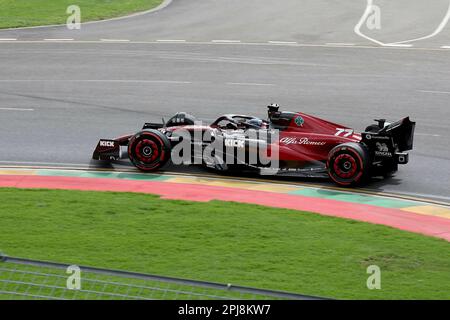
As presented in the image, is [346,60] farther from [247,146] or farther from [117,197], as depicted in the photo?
[117,197]

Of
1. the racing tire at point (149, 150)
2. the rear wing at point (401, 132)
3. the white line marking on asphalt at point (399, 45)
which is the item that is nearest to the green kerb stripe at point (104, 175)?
the racing tire at point (149, 150)

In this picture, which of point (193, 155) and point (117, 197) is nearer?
point (117, 197)

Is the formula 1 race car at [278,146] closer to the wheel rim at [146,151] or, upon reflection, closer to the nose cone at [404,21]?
the wheel rim at [146,151]

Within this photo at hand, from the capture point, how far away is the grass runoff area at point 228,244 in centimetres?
1364

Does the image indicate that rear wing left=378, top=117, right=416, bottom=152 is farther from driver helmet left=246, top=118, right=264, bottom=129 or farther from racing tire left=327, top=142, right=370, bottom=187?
driver helmet left=246, top=118, right=264, bottom=129

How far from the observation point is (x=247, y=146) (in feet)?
65.0

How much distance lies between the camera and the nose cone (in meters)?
36.8

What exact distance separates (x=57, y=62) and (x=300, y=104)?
9732 millimetres

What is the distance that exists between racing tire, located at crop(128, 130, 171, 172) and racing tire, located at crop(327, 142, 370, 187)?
138 inches

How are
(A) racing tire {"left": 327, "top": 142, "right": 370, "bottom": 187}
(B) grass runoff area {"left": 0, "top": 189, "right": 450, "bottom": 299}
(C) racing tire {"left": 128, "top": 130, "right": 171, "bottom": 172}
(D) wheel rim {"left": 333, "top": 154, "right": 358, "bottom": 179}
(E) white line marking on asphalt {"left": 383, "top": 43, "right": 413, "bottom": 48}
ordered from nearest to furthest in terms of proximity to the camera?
(B) grass runoff area {"left": 0, "top": 189, "right": 450, "bottom": 299} → (A) racing tire {"left": 327, "top": 142, "right": 370, "bottom": 187} → (D) wheel rim {"left": 333, "top": 154, "right": 358, "bottom": 179} → (C) racing tire {"left": 128, "top": 130, "right": 171, "bottom": 172} → (E) white line marking on asphalt {"left": 383, "top": 43, "right": 413, "bottom": 48}

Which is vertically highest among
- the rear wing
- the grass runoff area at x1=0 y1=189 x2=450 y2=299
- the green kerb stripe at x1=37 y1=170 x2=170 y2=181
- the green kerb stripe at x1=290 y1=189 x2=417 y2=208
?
the rear wing

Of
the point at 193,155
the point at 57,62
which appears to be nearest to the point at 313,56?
the point at 57,62

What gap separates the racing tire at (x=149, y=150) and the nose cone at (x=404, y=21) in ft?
58.3

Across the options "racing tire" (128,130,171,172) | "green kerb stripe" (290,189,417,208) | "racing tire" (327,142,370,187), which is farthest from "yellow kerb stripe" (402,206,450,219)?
"racing tire" (128,130,171,172)
